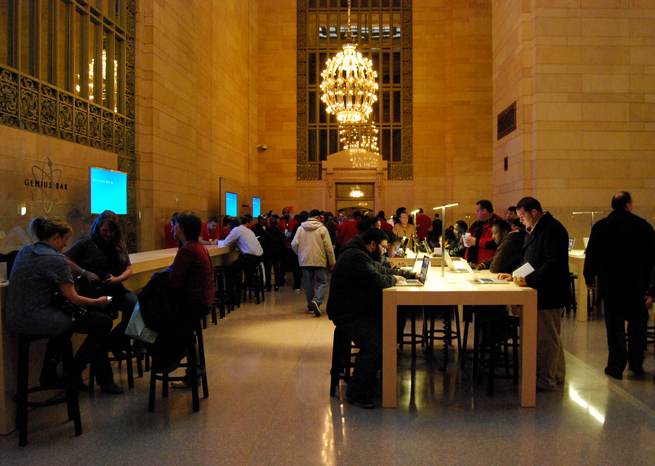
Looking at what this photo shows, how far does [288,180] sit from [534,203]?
15074mm

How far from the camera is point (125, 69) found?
30.6 ft

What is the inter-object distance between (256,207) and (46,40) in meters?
10.3

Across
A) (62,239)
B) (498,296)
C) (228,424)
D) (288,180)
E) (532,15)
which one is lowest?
(228,424)

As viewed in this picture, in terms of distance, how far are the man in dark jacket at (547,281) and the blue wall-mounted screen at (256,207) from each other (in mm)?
13402

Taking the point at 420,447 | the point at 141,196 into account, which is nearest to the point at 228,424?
the point at 420,447

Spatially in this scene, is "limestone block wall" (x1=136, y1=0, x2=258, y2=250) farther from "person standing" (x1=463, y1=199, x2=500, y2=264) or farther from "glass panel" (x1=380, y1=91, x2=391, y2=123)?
"person standing" (x1=463, y1=199, x2=500, y2=264)

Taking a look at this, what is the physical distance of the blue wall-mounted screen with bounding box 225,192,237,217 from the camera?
14.3m

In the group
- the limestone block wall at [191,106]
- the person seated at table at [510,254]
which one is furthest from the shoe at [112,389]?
the limestone block wall at [191,106]

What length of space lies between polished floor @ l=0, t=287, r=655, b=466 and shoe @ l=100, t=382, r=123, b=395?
0.27 ft

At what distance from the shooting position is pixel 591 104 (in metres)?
9.65

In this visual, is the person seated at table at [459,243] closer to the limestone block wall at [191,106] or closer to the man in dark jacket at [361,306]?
the man in dark jacket at [361,306]

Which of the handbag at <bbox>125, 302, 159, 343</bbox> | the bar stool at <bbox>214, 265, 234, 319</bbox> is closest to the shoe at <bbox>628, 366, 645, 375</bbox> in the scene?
the handbag at <bbox>125, 302, 159, 343</bbox>

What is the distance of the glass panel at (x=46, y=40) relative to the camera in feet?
24.3

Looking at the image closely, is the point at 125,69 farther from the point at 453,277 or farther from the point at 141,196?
the point at 453,277
